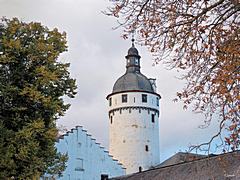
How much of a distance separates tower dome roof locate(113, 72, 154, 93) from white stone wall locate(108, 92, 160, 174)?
68 centimetres

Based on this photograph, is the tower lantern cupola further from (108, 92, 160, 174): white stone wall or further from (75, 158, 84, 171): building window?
(75, 158, 84, 171): building window

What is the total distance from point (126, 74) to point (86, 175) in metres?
19.5

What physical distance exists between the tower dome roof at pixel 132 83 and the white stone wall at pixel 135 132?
68 centimetres

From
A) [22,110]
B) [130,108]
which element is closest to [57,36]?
[22,110]

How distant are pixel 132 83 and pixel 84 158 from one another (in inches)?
674

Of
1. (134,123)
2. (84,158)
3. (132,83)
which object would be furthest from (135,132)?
(84,158)

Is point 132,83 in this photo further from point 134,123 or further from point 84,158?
point 84,158

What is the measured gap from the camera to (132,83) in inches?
2261

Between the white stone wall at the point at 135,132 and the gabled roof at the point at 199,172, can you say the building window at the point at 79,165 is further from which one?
the white stone wall at the point at 135,132

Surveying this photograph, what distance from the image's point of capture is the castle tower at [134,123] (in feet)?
180

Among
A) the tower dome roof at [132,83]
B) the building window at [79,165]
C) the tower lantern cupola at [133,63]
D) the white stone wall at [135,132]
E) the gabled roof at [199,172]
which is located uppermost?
the tower lantern cupola at [133,63]

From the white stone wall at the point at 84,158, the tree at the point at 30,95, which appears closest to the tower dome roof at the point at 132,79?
the white stone wall at the point at 84,158

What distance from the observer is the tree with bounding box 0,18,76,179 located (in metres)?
19.6

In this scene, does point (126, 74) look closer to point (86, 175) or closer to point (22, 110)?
point (86, 175)
